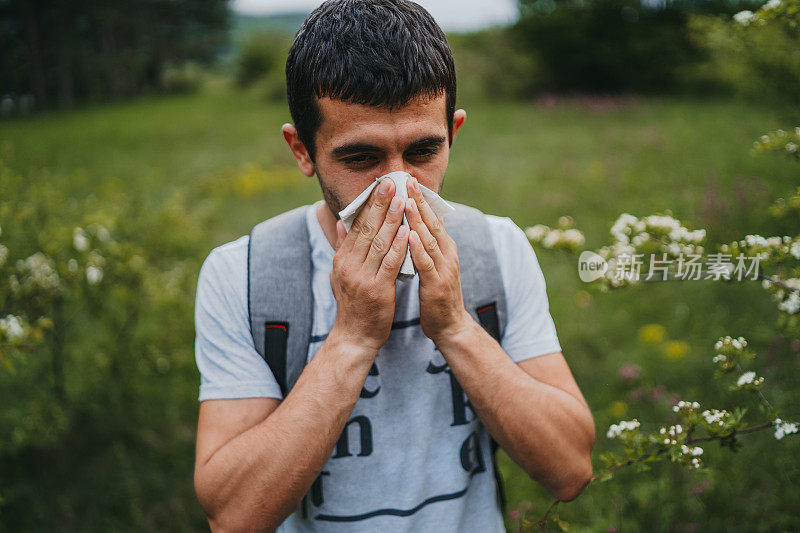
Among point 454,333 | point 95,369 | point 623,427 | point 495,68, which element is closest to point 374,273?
point 454,333

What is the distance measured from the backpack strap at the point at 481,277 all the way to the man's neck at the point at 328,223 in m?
0.40

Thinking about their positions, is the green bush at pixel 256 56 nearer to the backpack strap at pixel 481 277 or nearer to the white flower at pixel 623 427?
the backpack strap at pixel 481 277

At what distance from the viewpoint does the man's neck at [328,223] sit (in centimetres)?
179

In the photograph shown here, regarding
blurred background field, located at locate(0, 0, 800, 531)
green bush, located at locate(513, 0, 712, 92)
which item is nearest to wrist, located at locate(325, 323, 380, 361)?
blurred background field, located at locate(0, 0, 800, 531)

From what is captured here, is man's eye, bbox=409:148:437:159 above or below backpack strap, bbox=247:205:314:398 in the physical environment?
above

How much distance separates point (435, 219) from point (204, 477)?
3.33 ft

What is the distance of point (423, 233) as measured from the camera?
5.12 ft

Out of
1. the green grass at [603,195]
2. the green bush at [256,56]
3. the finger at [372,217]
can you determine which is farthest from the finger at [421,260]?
the green bush at [256,56]

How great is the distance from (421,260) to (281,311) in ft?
1.52

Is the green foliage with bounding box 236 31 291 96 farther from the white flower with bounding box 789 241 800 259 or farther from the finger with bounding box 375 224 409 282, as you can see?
the white flower with bounding box 789 241 800 259

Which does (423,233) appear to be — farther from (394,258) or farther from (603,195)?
(603,195)

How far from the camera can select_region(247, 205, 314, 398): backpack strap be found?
1604 mm

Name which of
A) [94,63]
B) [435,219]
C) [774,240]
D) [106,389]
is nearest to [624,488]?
[774,240]

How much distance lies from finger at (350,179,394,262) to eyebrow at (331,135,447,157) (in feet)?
0.40
